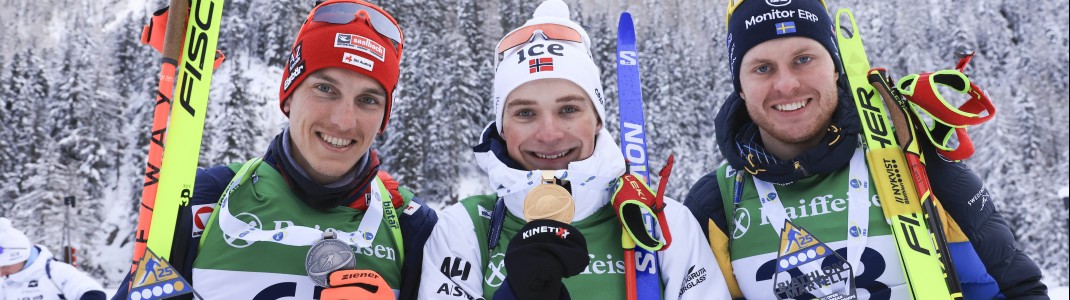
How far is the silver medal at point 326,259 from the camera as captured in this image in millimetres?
2785

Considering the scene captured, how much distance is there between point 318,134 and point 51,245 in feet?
144

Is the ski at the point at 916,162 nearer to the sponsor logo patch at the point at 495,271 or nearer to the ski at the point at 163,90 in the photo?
the sponsor logo patch at the point at 495,271

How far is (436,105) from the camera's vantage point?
160ft

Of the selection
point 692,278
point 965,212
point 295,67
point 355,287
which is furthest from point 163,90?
point 965,212

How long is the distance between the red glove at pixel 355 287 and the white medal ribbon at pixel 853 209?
190cm

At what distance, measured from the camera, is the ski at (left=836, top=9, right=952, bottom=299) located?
2.92 meters

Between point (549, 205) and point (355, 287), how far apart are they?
860 millimetres

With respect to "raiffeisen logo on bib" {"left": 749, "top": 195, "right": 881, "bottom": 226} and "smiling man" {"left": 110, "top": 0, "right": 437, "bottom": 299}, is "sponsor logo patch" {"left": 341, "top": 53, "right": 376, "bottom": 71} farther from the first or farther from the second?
"raiffeisen logo on bib" {"left": 749, "top": 195, "right": 881, "bottom": 226}

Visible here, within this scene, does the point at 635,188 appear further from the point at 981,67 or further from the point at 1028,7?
the point at 1028,7

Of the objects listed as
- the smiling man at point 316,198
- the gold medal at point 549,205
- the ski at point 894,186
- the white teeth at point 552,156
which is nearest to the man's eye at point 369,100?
the smiling man at point 316,198

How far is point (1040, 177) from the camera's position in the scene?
3794 cm

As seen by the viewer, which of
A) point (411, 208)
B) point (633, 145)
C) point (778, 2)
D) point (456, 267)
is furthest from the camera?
point (633, 145)

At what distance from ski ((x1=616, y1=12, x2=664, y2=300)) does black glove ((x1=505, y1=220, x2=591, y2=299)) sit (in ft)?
1.61

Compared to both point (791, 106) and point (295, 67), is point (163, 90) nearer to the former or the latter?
point (295, 67)
